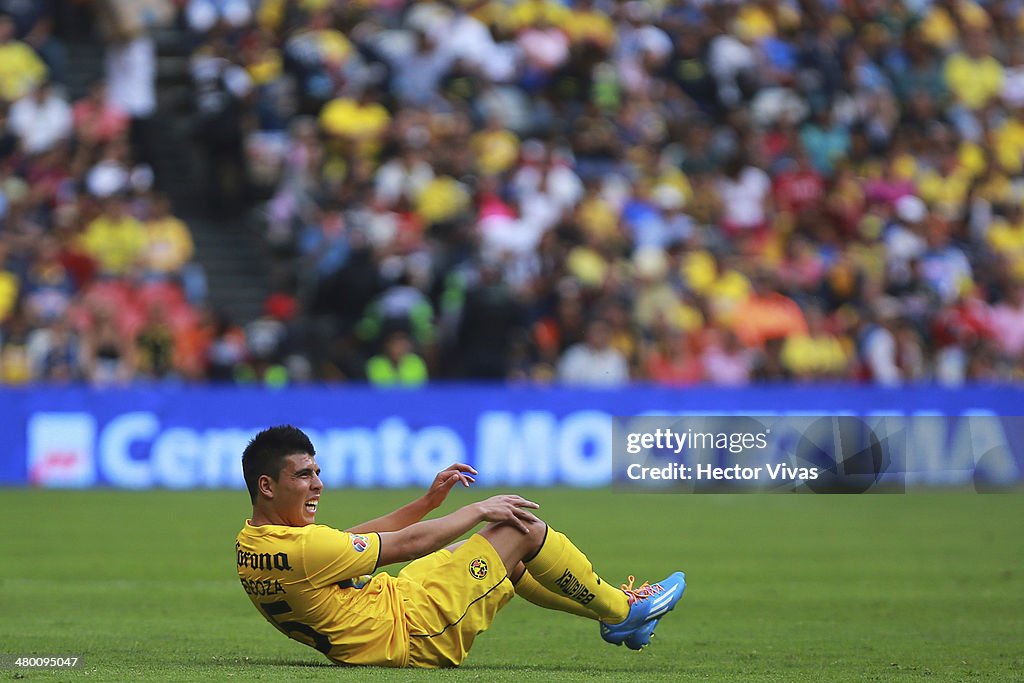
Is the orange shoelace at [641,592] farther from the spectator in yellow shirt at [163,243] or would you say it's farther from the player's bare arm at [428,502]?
the spectator in yellow shirt at [163,243]

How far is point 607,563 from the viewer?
12859 mm

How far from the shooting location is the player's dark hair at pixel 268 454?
7.29 metres

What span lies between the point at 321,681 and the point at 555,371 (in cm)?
1374

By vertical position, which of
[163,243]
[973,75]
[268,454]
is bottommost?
[268,454]

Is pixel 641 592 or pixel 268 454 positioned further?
pixel 641 592

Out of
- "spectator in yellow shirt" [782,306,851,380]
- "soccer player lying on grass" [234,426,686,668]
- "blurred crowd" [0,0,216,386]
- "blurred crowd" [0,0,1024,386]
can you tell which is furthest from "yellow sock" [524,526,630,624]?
"spectator in yellow shirt" [782,306,851,380]

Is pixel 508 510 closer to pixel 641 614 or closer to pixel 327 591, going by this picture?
pixel 327 591

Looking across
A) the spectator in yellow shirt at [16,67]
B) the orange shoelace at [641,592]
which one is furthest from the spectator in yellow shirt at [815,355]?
the orange shoelace at [641,592]

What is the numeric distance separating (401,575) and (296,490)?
2.48ft

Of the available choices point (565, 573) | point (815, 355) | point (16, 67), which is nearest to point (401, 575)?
point (565, 573)

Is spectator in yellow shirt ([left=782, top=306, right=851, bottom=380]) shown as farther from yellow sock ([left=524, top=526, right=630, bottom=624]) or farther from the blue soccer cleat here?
yellow sock ([left=524, top=526, right=630, bottom=624])

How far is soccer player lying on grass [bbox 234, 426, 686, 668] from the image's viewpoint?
729 cm

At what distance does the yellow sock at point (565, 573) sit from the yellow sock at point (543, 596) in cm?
6

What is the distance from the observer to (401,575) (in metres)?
7.79
